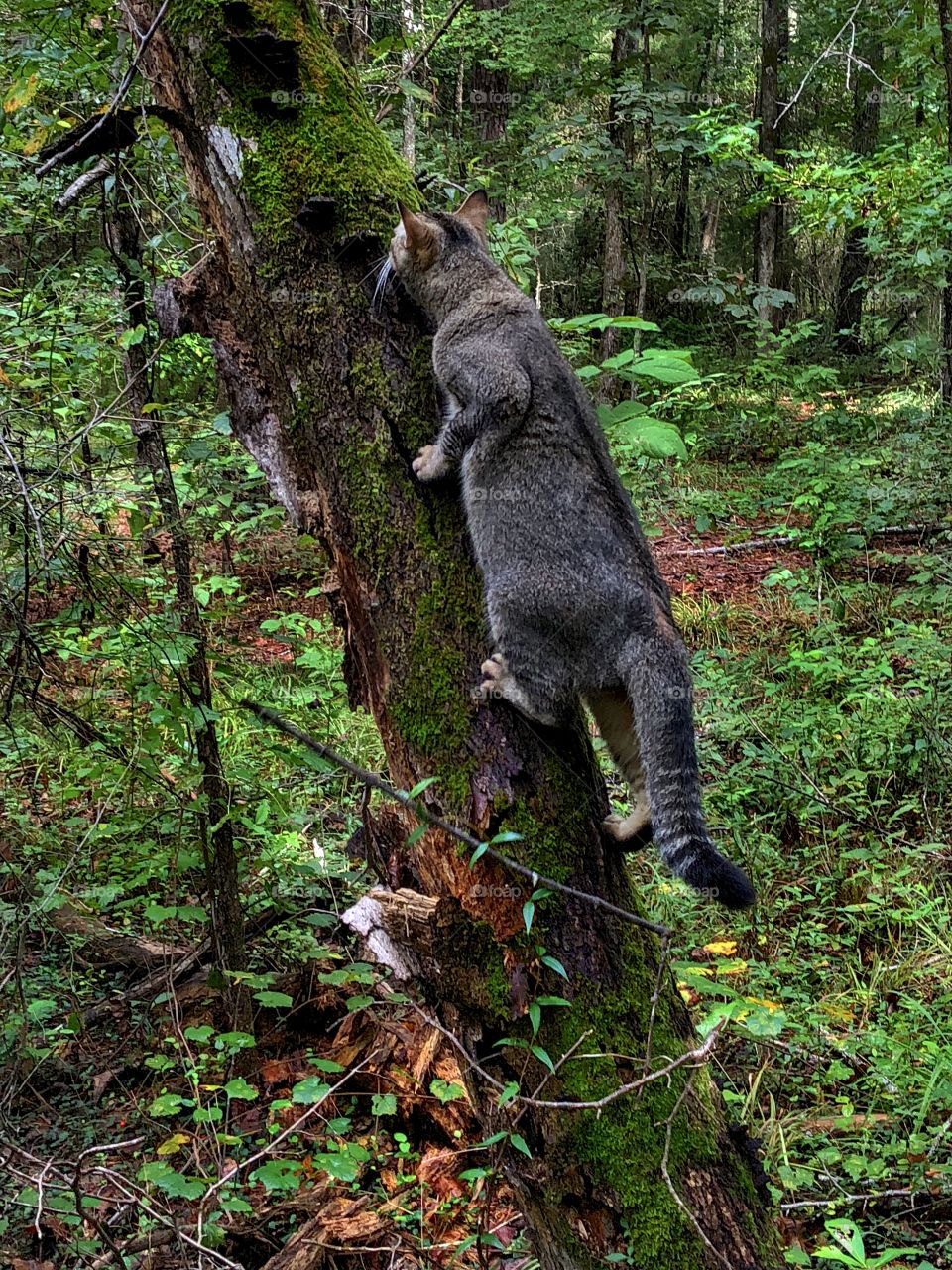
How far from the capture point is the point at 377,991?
13.1 feet

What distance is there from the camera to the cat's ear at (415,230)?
10.3ft

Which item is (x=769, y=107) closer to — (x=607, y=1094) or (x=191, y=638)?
(x=191, y=638)

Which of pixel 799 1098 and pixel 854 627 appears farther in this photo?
pixel 854 627

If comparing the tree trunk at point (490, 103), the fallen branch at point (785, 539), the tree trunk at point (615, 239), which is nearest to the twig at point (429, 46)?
the fallen branch at point (785, 539)

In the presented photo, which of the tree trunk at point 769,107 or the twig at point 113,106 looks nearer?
the twig at point 113,106

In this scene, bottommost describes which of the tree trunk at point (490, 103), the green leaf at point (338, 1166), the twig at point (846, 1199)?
the twig at point (846, 1199)

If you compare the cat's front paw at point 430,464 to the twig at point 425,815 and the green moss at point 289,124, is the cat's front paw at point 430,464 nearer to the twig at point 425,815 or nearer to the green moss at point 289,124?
the green moss at point 289,124

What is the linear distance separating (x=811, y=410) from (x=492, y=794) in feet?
38.0

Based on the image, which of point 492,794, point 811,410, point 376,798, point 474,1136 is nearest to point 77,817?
point 376,798

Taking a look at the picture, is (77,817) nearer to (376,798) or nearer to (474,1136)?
(376,798)

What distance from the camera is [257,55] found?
109 inches

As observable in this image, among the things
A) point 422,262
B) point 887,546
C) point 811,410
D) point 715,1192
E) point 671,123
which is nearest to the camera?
point 715,1192

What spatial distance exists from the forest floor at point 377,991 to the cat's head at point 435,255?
1.38 m

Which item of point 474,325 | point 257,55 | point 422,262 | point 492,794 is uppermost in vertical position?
point 257,55
